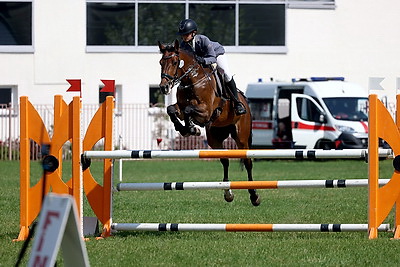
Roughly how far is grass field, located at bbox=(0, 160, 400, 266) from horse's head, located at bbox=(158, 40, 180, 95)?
73.5 inches

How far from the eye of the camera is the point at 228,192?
13430 mm

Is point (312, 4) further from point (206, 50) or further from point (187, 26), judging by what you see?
point (187, 26)

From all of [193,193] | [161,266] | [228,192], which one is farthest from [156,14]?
[161,266]

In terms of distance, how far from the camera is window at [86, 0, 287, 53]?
112 feet

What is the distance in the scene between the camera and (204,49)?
513 inches

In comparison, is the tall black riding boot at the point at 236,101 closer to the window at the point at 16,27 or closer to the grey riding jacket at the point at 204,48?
the grey riding jacket at the point at 204,48

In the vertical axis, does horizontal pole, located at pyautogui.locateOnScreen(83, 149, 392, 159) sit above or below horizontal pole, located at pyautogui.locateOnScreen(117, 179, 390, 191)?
above

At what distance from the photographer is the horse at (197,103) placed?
12070mm

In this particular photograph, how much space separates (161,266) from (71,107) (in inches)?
108

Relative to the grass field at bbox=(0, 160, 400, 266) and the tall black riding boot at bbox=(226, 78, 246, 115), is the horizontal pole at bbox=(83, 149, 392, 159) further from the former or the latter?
the tall black riding boot at bbox=(226, 78, 246, 115)

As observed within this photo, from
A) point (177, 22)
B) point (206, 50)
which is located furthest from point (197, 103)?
point (177, 22)

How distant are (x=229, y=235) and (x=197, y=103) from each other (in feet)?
7.81

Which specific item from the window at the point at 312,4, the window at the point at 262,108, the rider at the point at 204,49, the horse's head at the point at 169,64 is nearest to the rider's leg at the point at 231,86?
the rider at the point at 204,49

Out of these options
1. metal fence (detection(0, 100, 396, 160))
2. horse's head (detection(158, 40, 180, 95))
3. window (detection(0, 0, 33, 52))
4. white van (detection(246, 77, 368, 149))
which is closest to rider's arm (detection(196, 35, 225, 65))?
horse's head (detection(158, 40, 180, 95))
